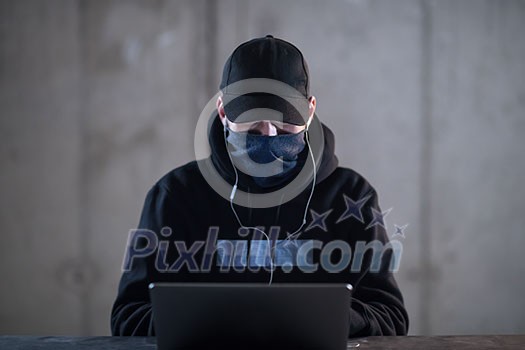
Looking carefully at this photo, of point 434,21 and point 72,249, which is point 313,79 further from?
point 72,249

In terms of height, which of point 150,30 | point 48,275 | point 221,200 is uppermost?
point 150,30

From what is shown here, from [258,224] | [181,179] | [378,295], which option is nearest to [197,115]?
[181,179]

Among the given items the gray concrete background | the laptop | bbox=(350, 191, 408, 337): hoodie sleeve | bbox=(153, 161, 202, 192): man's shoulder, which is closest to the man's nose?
bbox=(153, 161, 202, 192): man's shoulder

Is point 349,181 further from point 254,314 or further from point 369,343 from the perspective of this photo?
point 254,314

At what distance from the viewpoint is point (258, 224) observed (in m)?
2.04

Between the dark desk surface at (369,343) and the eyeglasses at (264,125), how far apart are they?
70 centimetres

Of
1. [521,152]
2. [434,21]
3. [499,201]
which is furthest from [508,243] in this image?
[434,21]

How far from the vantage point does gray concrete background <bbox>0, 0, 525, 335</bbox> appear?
10.3 ft

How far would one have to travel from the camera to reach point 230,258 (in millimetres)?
2004

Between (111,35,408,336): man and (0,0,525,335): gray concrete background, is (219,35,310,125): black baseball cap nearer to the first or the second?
(111,35,408,336): man

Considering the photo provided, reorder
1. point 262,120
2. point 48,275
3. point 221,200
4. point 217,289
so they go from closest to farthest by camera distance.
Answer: point 217,289 < point 262,120 < point 221,200 < point 48,275

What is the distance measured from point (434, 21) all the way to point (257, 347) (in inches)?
101

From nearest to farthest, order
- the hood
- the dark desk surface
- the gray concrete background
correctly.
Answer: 1. the dark desk surface
2. the hood
3. the gray concrete background

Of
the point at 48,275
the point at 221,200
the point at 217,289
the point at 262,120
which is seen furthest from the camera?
the point at 48,275
